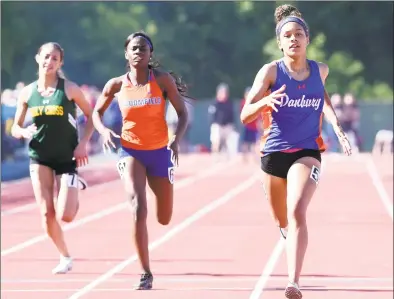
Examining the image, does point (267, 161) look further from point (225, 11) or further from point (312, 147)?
point (225, 11)

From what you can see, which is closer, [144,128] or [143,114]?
[143,114]

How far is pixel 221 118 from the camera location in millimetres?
37125

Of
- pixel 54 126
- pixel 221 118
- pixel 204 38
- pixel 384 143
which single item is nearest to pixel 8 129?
pixel 221 118

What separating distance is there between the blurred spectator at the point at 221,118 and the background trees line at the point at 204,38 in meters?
18.5

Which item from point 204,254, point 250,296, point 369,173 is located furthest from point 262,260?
point 369,173

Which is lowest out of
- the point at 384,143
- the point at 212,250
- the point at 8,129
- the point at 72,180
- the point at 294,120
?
the point at 384,143

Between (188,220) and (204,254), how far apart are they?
16.2 ft

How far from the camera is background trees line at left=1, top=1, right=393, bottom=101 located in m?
59.3

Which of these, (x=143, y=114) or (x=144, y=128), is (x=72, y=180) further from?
(x=143, y=114)

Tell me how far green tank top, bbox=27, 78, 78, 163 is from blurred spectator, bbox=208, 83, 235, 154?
23510 mm

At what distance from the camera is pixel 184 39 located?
6406cm

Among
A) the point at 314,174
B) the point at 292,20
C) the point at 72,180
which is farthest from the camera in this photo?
the point at 72,180

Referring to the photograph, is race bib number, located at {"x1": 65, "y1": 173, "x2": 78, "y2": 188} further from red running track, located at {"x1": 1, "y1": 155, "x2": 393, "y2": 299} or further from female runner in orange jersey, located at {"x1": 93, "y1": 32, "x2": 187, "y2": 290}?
female runner in orange jersey, located at {"x1": 93, "y1": 32, "x2": 187, "y2": 290}

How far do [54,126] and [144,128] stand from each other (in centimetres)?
154
